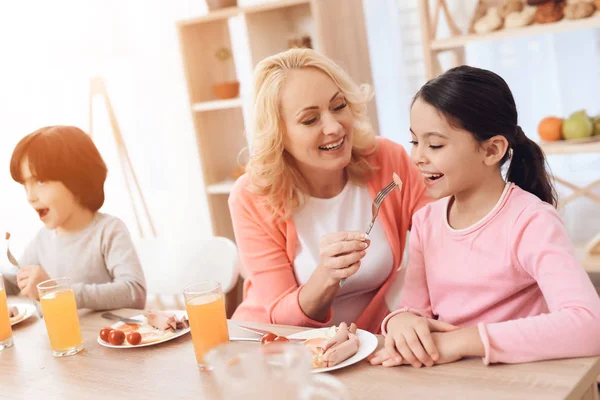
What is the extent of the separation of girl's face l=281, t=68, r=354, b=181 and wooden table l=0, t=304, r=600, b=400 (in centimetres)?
42

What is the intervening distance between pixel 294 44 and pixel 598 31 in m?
1.15

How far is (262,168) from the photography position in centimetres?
174

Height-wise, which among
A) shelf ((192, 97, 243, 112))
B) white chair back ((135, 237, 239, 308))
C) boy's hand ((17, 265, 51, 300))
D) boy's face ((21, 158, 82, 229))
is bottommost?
white chair back ((135, 237, 239, 308))

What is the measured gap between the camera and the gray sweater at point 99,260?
1.83 m

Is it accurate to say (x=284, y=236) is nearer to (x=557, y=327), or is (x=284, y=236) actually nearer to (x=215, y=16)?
(x=557, y=327)

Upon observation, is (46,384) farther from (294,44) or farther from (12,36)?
(12,36)

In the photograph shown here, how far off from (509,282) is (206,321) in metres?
0.54

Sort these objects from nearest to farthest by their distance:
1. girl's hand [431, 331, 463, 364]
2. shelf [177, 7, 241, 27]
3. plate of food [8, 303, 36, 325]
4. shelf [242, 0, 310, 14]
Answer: girl's hand [431, 331, 463, 364]
plate of food [8, 303, 36, 325]
shelf [242, 0, 310, 14]
shelf [177, 7, 241, 27]

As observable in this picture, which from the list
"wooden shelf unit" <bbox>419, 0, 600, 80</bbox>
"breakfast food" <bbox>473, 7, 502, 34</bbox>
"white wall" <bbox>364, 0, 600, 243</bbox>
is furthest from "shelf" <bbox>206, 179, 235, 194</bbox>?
"breakfast food" <bbox>473, 7, 502, 34</bbox>

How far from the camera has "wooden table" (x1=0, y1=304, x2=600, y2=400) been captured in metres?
1.04

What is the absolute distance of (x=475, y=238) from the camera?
1330 mm

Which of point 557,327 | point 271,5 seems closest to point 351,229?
point 557,327

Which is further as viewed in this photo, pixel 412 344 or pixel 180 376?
pixel 180 376

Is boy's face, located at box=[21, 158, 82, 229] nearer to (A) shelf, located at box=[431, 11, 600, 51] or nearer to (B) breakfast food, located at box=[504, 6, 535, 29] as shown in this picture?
(A) shelf, located at box=[431, 11, 600, 51]
